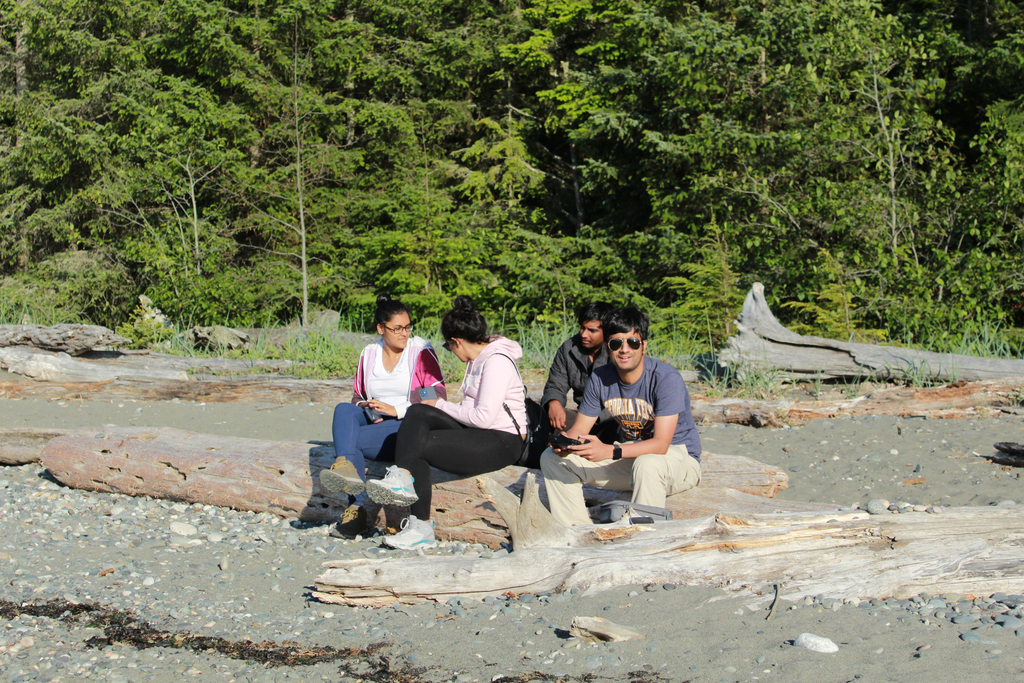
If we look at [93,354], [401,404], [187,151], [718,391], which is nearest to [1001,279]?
[718,391]

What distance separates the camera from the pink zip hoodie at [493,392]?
169 inches

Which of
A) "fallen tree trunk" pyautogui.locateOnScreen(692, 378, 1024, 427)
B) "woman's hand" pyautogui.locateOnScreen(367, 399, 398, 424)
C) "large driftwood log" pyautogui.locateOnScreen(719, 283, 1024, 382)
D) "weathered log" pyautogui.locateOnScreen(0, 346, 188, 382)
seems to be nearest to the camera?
"woman's hand" pyautogui.locateOnScreen(367, 399, 398, 424)

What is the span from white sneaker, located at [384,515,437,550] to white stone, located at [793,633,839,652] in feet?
6.36

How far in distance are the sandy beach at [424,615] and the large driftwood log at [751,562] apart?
0.22 feet

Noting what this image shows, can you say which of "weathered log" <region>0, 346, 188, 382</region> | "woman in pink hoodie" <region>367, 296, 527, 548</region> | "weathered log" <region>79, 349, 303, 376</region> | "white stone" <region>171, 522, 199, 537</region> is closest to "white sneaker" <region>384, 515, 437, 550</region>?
"woman in pink hoodie" <region>367, 296, 527, 548</region>

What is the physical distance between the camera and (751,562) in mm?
3264

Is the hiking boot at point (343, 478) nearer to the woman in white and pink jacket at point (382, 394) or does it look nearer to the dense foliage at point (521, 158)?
the woman in white and pink jacket at point (382, 394)

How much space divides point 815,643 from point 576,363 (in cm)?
268

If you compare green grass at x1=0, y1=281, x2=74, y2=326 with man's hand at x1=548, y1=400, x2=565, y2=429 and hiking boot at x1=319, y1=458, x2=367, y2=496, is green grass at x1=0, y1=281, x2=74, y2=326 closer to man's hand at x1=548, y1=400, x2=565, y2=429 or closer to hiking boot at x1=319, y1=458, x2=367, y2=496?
hiking boot at x1=319, y1=458, x2=367, y2=496

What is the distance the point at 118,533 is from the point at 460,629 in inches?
95.9

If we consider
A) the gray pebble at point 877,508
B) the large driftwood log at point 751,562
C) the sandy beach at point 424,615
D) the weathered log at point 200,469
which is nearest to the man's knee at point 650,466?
the large driftwood log at point 751,562

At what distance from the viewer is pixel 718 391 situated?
25.8 ft

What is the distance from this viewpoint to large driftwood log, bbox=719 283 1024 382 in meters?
7.59

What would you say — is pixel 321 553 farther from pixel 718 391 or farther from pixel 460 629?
pixel 718 391
